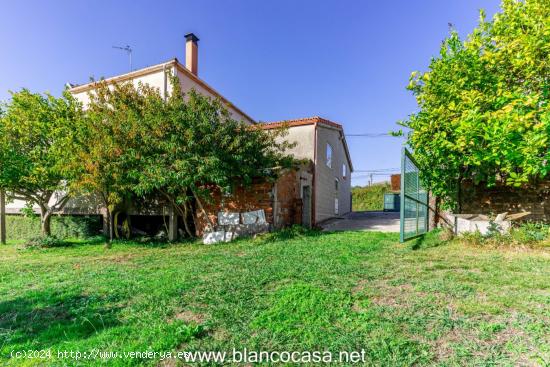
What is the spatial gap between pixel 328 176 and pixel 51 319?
12.2 metres

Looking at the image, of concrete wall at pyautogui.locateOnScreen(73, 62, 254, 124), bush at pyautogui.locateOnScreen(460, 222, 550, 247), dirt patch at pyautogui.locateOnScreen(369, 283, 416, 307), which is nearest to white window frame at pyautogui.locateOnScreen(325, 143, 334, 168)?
concrete wall at pyautogui.locateOnScreen(73, 62, 254, 124)

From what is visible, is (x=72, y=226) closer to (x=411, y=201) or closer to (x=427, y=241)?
(x=411, y=201)

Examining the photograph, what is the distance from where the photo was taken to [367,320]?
290cm

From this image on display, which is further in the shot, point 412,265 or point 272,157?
point 272,157

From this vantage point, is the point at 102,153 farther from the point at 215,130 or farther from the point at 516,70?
the point at 516,70

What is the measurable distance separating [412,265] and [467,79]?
5170 mm

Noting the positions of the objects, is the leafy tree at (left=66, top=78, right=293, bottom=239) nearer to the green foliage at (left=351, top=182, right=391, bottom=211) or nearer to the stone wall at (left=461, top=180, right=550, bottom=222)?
the stone wall at (left=461, top=180, right=550, bottom=222)

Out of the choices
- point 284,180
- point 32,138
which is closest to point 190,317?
point 284,180

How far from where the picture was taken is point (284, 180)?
1038cm

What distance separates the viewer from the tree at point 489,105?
560cm

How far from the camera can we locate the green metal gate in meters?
6.74

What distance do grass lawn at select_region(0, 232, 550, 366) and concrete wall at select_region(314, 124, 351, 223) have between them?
6778 mm

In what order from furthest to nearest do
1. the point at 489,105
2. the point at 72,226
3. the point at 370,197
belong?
the point at 370,197
the point at 72,226
the point at 489,105

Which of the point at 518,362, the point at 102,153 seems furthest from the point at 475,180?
the point at 102,153
